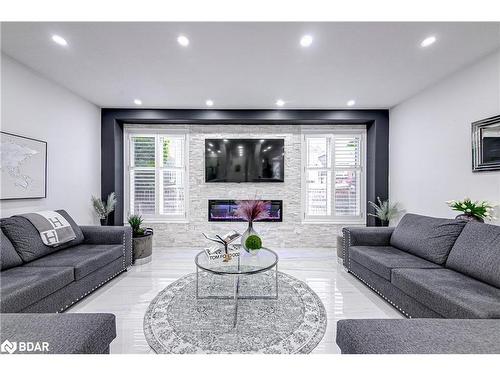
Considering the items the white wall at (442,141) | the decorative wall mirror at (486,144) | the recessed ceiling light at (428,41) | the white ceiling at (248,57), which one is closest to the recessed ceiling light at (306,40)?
the white ceiling at (248,57)

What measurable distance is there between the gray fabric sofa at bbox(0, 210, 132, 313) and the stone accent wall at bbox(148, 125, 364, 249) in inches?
61.8

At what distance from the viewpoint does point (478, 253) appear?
1.99 meters

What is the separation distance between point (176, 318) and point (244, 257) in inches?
34.9

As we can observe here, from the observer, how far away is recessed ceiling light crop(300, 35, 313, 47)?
85.5 inches

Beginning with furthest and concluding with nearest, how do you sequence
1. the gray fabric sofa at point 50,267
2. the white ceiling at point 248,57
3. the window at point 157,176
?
the window at point 157,176 → the white ceiling at point 248,57 → the gray fabric sofa at point 50,267

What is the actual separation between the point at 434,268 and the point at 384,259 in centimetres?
43

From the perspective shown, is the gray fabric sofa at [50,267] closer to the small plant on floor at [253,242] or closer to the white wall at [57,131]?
the white wall at [57,131]

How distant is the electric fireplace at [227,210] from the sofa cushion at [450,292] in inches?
99.2

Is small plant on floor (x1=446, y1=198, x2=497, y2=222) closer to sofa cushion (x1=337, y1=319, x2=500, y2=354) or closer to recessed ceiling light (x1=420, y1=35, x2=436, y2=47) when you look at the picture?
sofa cushion (x1=337, y1=319, x2=500, y2=354)

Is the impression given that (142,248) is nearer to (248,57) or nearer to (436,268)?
(248,57)

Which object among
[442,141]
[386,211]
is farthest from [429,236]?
[386,211]

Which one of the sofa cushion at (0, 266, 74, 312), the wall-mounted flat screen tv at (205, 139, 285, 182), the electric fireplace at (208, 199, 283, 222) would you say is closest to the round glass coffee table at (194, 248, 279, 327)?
the sofa cushion at (0, 266, 74, 312)

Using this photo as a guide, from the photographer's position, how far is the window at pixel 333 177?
455cm
